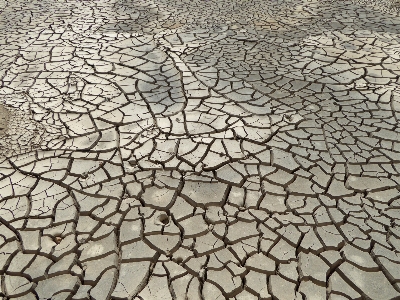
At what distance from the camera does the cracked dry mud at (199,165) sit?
2316mm

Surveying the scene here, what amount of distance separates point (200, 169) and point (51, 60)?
129 inches

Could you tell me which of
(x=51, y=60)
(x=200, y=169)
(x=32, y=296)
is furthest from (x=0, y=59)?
(x=32, y=296)

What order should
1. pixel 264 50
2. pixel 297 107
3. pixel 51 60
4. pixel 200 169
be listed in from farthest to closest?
pixel 264 50 → pixel 51 60 → pixel 297 107 → pixel 200 169

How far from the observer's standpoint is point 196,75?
468 cm

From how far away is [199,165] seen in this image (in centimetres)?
322

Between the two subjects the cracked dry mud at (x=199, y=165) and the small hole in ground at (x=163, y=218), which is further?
the small hole in ground at (x=163, y=218)

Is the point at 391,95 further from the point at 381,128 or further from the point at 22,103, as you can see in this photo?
the point at 22,103

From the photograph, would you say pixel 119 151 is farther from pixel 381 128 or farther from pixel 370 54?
pixel 370 54

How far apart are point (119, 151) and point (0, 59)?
10.1 ft

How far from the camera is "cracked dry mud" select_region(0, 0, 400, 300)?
2316mm

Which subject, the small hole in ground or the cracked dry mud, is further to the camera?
the small hole in ground

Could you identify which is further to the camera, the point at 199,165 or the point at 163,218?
the point at 199,165

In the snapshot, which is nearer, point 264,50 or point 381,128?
point 381,128

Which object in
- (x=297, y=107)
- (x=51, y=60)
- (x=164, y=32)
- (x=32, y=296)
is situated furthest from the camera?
(x=164, y=32)
